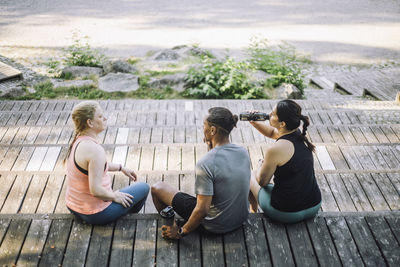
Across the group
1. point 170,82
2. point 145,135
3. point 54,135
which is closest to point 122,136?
point 145,135

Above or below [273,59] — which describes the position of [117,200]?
above

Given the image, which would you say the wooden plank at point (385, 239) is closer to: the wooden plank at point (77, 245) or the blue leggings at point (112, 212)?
the blue leggings at point (112, 212)

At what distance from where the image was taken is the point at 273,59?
27.5 feet

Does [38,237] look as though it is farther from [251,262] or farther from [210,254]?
[251,262]

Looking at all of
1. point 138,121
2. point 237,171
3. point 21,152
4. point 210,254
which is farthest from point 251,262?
point 138,121

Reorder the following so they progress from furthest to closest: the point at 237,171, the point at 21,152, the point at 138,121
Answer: the point at 138,121
the point at 21,152
the point at 237,171

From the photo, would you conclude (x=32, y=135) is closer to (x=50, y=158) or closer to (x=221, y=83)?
(x=50, y=158)

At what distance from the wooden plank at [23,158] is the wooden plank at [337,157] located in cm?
A: 321

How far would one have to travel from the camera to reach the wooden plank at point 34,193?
2.77 m

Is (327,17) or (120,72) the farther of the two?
(327,17)

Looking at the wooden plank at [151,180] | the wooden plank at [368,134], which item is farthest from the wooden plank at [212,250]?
the wooden plank at [368,134]

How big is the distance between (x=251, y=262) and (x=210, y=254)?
0.89 feet

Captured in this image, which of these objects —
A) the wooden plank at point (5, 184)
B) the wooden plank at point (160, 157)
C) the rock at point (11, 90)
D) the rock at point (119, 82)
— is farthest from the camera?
the rock at point (119, 82)

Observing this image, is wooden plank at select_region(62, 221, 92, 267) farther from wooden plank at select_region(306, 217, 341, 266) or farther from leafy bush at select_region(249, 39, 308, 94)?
leafy bush at select_region(249, 39, 308, 94)
